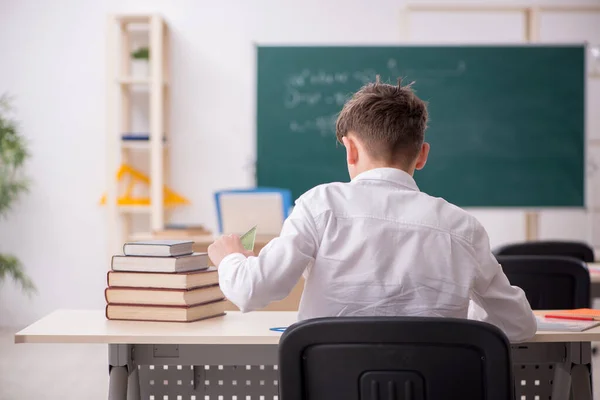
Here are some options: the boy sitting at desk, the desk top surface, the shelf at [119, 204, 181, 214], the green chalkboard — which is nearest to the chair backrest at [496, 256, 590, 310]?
the desk top surface

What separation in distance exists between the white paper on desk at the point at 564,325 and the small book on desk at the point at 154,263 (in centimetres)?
87

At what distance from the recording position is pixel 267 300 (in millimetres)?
1510

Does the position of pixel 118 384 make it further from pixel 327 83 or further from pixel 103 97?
pixel 103 97

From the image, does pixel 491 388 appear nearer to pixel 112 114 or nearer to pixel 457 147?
pixel 457 147

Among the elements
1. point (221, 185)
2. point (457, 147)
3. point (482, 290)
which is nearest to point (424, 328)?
point (482, 290)

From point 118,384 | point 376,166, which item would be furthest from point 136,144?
point 376,166

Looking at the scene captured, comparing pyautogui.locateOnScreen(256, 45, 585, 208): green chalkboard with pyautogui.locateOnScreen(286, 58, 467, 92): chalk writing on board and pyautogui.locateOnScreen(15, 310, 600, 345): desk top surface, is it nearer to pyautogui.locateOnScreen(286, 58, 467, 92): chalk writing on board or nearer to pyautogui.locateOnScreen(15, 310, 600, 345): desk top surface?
pyautogui.locateOnScreen(286, 58, 467, 92): chalk writing on board

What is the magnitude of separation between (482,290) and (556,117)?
4.00 m

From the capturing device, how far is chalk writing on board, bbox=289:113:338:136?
5.27m

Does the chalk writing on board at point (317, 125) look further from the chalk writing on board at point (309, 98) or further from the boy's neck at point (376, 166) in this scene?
the boy's neck at point (376, 166)

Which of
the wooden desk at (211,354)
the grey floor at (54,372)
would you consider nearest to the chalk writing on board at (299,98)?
the grey floor at (54,372)

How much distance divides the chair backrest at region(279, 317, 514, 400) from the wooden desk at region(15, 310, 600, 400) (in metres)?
0.38

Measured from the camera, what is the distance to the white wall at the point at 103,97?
5715 millimetres

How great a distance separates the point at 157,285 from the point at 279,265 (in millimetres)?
586
